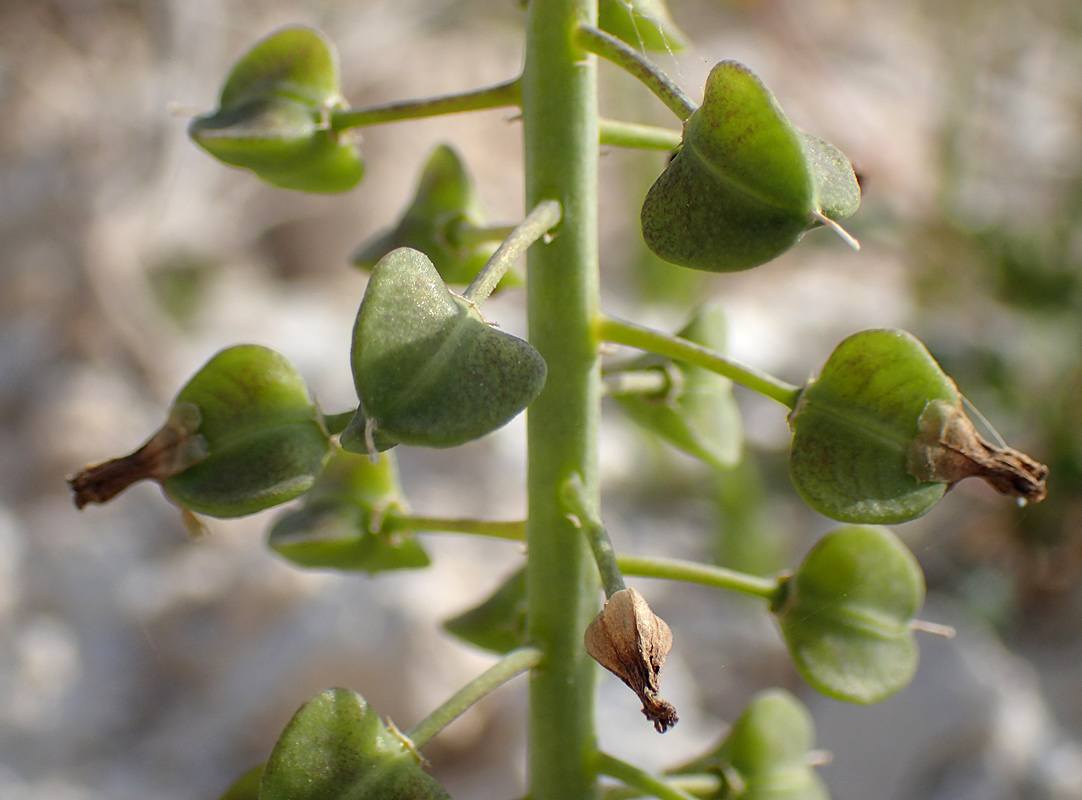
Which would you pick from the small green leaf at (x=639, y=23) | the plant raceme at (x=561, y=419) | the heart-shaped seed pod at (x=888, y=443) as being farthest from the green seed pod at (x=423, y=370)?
the small green leaf at (x=639, y=23)

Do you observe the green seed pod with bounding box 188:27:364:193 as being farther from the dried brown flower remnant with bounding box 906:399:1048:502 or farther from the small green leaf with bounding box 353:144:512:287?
the dried brown flower remnant with bounding box 906:399:1048:502

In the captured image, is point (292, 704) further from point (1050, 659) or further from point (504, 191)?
point (504, 191)

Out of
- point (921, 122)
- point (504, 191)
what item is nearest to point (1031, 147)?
point (921, 122)

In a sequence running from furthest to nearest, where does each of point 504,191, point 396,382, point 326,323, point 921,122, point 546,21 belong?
point 921,122 < point 504,191 < point 326,323 < point 546,21 < point 396,382

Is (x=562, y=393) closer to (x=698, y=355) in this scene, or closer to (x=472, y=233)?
(x=698, y=355)

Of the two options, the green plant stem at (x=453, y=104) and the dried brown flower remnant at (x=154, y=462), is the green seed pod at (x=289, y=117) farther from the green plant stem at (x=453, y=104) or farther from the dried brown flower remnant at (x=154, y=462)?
the dried brown flower remnant at (x=154, y=462)

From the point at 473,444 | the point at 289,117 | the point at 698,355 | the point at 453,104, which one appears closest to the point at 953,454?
the point at 698,355
